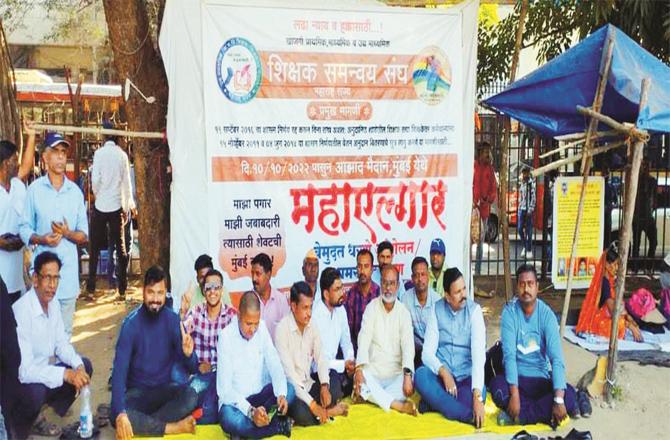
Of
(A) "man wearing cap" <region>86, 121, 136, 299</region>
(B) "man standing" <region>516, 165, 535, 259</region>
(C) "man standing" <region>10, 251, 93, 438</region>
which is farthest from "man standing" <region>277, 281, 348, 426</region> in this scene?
(B) "man standing" <region>516, 165, 535, 259</region>

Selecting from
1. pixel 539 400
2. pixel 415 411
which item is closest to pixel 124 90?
pixel 415 411

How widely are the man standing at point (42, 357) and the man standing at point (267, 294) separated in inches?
53.4

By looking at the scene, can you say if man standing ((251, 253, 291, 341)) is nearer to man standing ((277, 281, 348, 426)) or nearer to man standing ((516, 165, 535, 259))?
man standing ((277, 281, 348, 426))

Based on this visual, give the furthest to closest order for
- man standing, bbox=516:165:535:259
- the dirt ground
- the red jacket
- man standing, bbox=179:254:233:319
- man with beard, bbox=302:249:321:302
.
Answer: man standing, bbox=516:165:535:259, the red jacket, man with beard, bbox=302:249:321:302, man standing, bbox=179:254:233:319, the dirt ground

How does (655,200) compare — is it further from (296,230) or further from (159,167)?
(159,167)

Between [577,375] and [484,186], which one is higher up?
[484,186]

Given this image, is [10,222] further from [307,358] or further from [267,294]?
[307,358]

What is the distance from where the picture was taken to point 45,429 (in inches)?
186

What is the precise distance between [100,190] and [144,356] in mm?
3786

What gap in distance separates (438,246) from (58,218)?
310 centimetres

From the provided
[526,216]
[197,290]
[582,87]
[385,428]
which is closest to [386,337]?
[385,428]

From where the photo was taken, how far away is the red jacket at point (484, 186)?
915 centimetres

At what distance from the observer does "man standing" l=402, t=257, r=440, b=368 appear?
5.82 meters

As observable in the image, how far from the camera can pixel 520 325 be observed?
5219 millimetres
